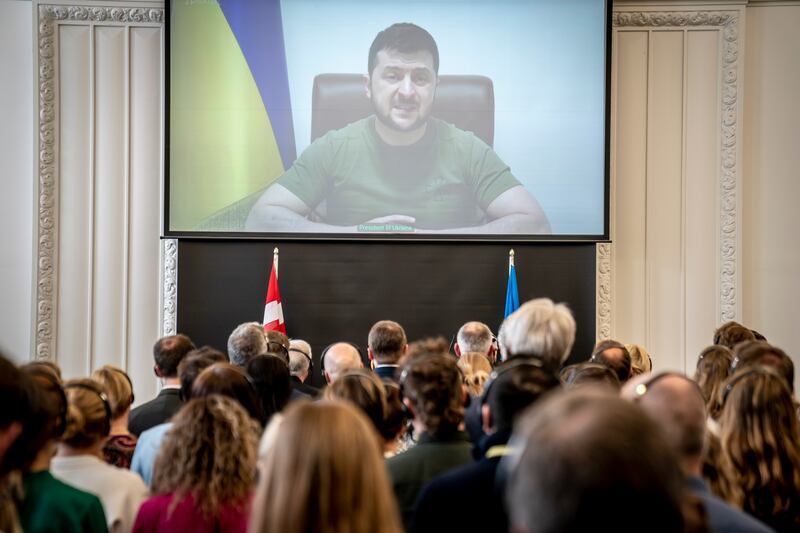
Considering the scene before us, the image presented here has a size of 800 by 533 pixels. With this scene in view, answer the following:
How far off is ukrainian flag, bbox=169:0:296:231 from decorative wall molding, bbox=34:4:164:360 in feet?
3.61

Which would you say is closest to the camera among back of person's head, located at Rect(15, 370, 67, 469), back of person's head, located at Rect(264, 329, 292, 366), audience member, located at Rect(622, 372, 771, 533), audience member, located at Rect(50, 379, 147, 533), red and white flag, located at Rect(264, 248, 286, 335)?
audience member, located at Rect(622, 372, 771, 533)

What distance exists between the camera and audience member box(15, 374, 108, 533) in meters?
2.03

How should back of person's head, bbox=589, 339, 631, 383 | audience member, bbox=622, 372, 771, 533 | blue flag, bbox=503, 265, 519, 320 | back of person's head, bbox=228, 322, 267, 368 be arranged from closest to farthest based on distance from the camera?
audience member, bbox=622, 372, 771, 533 → back of person's head, bbox=589, 339, 631, 383 → back of person's head, bbox=228, 322, 267, 368 → blue flag, bbox=503, 265, 519, 320

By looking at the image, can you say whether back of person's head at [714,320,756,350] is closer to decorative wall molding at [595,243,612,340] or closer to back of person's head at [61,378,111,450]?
decorative wall molding at [595,243,612,340]

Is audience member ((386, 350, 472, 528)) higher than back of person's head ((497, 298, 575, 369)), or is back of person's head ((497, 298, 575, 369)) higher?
back of person's head ((497, 298, 575, 369))

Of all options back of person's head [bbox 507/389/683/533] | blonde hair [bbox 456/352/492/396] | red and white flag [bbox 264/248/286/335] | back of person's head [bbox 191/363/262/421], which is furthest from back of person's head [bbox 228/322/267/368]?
back of person's head [bbox 507/389/683/533]

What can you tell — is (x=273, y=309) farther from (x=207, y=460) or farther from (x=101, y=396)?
(x=207, y=460)

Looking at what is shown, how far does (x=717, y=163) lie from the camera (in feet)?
27.7

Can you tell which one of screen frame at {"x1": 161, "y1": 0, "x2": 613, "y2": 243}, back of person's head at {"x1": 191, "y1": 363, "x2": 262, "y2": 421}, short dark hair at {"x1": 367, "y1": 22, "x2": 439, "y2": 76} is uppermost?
short dark hair at {"x1": 367, "y1": 22, "x2": 439, "y2": 76}

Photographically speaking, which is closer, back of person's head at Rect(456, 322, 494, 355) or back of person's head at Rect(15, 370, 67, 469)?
back of person's head at Rect(15, 370, 67, 469)

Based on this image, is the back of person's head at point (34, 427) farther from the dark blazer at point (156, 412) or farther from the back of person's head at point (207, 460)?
the dark blazer at point (156, 412)

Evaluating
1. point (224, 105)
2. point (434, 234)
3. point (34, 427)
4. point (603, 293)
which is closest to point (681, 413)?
point (34, 427)

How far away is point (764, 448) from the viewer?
258 cm

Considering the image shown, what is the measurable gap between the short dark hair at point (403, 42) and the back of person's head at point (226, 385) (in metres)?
5.69
